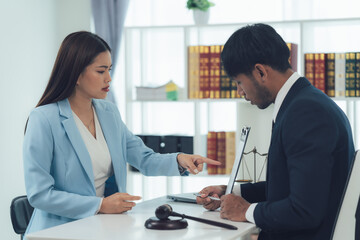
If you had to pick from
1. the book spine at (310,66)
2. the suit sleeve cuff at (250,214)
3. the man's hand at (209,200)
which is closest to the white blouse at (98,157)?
the man's hand at (209,200)

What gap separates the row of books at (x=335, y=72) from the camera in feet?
12.5

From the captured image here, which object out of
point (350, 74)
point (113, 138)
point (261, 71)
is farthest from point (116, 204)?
point (350, 74)

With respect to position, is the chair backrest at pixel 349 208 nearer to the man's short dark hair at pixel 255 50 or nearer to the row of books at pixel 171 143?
the man's short dark hair at pixel 255 50

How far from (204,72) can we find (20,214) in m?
1.89

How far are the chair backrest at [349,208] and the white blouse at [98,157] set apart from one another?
1096 millimetres

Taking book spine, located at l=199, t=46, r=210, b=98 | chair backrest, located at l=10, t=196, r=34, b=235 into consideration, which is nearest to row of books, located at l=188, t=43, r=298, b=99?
book spine, located at l=199, t=46, r=210, b=98

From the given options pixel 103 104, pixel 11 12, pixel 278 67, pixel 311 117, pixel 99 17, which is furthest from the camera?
pixel 99 17

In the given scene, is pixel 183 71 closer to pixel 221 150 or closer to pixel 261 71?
pixel 221 150

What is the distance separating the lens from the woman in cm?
206

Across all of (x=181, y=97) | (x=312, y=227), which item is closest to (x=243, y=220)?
(x=312, y=227)

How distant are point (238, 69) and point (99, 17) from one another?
3.25 metres

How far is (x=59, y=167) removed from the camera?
216 centimetres

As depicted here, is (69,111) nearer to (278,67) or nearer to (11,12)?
(278,67)

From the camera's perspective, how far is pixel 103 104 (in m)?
2.51
